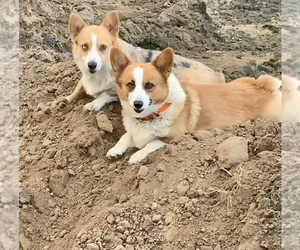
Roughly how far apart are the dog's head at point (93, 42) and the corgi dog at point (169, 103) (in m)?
0.31

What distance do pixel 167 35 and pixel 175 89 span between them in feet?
8.46

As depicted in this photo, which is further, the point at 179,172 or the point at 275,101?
the point at 275,101

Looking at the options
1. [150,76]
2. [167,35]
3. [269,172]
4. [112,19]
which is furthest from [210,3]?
[269,172]

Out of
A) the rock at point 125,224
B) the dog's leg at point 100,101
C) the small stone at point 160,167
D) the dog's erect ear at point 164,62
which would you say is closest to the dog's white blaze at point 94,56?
the dog's leg at point 100,101

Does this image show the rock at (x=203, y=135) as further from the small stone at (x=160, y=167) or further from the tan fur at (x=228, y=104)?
the small stone at (x=160, y=167)

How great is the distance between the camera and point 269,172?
283 centimetres

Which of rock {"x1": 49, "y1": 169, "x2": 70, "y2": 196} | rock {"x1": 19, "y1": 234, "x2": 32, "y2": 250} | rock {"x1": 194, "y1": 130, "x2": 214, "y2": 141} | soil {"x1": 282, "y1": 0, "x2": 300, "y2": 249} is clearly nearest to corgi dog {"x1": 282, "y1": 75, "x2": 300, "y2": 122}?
soil {"x1": 282, "y1": 0, "x2": 300, "y2": 249}

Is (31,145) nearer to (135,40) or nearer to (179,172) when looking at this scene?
(179,172)

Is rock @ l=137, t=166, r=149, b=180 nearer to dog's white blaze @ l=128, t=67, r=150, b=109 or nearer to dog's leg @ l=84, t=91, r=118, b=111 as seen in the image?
dog's white blaze @ l=128, t=67, r=150, b=109

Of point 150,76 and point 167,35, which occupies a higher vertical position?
point 150,76

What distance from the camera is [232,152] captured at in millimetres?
2986

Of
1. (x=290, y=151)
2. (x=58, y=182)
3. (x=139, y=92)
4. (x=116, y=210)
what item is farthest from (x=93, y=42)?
(x=290, y=151)

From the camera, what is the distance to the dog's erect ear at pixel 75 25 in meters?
3.79

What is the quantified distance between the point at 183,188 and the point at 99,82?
1200 mm
